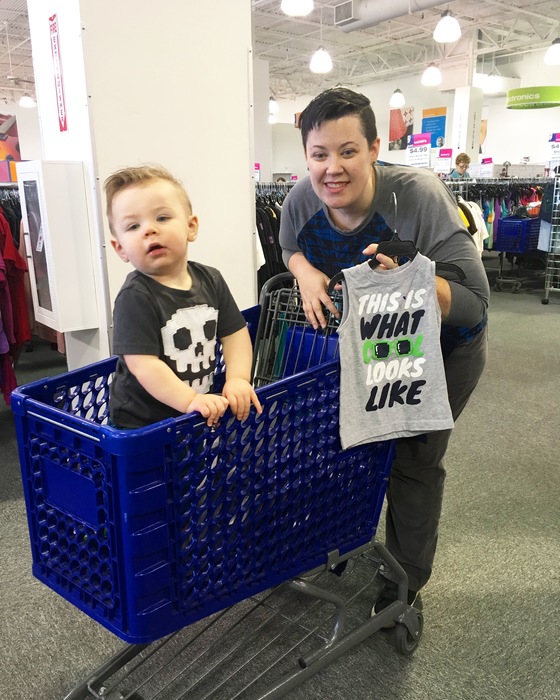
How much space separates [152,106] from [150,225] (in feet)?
6.02

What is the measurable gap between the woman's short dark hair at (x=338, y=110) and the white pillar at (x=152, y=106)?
1.58 meters

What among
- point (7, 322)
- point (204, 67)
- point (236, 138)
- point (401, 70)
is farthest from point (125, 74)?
point (401, 70)

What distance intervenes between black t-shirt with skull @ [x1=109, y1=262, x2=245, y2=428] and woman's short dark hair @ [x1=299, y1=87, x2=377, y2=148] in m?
0.48

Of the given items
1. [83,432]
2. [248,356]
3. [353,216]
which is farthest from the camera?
[353,216]

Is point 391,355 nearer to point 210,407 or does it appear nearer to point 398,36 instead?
point 210,407

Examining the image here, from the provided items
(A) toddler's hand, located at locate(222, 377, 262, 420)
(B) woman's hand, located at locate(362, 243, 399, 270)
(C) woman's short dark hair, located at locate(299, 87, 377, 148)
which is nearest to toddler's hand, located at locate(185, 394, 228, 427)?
(A) toddler's hand, located at locate(222, 377, 262, 420)

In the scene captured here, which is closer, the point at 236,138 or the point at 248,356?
the point at 248,356

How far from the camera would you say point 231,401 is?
4.04ft

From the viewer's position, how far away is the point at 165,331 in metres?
1.41

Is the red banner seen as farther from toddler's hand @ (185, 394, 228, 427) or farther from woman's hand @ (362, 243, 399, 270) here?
toddler's hand @ (185, 394, 228, 427)

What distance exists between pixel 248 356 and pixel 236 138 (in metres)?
2.07

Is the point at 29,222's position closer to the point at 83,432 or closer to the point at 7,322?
the point at 7,322

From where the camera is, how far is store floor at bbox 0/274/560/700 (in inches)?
68.7

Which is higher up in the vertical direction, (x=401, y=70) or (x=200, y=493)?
(x=401, y=70)
